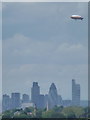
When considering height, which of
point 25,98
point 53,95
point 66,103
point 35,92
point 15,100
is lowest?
point 66,103

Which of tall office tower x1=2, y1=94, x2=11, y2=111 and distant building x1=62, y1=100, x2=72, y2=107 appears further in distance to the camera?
distant building x1=62, y1=100, x2=72, y2=107

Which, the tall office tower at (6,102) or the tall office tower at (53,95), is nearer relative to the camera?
the tall office tower at (6,102)

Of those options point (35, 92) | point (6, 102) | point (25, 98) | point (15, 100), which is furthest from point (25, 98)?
point (6, 102)

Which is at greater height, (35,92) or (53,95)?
Result: (35,92)

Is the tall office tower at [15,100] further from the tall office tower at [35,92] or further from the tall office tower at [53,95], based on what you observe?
the tall office tower at [53,95]

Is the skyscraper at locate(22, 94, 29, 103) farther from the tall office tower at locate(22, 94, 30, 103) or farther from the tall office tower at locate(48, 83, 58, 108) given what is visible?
the tall office tower at locate(48, 83, 58, 108)

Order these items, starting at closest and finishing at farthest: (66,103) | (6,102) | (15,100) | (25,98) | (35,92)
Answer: (6,102), (66,103), (15,100), (35,92), (25,98)

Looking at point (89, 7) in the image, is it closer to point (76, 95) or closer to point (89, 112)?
point (89, 112)

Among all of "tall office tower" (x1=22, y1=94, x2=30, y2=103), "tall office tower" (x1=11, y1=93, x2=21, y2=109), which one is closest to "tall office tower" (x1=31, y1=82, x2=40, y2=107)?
"tall office tower" (x1=22, y1=94, x2=30, y2=103)

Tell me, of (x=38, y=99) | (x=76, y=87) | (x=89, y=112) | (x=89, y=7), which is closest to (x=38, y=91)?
(x=38, y=99)

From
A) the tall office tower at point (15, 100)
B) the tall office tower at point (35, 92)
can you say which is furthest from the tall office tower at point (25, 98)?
the tall office tower at point (15, 100)

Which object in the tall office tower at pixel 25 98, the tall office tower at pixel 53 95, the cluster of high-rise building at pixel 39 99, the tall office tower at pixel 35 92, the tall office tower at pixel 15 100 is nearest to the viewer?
the cluster of high-rise building at pixel 39 99

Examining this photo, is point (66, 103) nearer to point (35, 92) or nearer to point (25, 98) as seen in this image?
point (35, 92)
